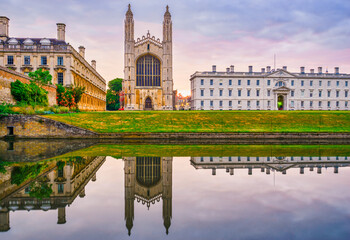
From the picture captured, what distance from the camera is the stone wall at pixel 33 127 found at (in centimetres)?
2397

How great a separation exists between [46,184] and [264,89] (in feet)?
219

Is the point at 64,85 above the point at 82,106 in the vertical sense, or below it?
above

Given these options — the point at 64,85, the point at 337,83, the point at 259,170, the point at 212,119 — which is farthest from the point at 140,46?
the point at 259,170

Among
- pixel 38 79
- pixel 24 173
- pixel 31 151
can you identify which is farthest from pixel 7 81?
pixel 24 173

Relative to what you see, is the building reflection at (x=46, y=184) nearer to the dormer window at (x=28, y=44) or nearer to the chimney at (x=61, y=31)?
the dormer window at (x=28, y=44)

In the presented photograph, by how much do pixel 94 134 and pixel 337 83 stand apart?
228 ft

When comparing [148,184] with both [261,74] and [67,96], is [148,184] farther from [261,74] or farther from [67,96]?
[261,74]

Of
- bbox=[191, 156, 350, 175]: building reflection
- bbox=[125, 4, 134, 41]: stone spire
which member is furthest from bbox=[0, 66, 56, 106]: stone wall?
bbox=[125, 4, 134, 41]: stone spire

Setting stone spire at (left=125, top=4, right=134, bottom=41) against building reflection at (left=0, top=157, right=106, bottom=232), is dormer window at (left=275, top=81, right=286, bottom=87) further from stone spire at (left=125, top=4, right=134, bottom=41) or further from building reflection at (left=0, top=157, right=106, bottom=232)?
building reflection at (left=0, top=157, right=106, bottom=232)

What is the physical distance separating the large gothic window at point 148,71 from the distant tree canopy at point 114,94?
31811 mm

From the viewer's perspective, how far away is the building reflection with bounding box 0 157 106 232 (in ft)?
19.9

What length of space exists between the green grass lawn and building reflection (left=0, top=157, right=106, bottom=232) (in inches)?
576

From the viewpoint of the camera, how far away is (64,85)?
135ft

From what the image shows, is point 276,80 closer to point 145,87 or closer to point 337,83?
point 337,83
